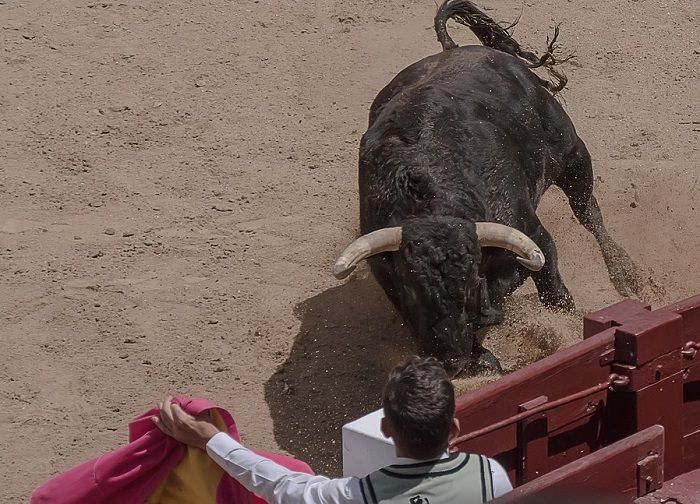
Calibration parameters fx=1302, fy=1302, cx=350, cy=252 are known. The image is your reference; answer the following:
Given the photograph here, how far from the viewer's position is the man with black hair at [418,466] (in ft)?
7.99

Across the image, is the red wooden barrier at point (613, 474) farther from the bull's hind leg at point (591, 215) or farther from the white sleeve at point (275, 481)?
the bull's hind leg at point (591, 215)

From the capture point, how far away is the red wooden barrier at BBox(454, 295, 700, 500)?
311 cm

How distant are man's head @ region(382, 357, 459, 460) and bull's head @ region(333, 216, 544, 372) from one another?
2472 millimetres

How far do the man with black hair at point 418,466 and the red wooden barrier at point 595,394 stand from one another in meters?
0.50

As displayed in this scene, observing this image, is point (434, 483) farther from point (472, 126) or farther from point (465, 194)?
point (472, 126)

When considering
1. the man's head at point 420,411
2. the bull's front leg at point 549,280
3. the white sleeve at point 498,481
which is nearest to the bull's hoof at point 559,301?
the bull's front leg at point 549,280

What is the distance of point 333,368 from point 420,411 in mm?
3379

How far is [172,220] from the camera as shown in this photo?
7.06 meters

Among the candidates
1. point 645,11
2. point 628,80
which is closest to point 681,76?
point 628,80

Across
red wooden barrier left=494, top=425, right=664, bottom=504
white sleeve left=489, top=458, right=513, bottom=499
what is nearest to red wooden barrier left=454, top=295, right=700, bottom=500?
red wooden barrier left=494, top=425, right=664, bottom=504

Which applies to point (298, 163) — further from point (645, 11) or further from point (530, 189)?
point (645, 11)

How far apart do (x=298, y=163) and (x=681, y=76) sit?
2862 millimetres

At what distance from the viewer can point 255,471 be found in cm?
271

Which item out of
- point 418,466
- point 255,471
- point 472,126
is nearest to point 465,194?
point 472,126
